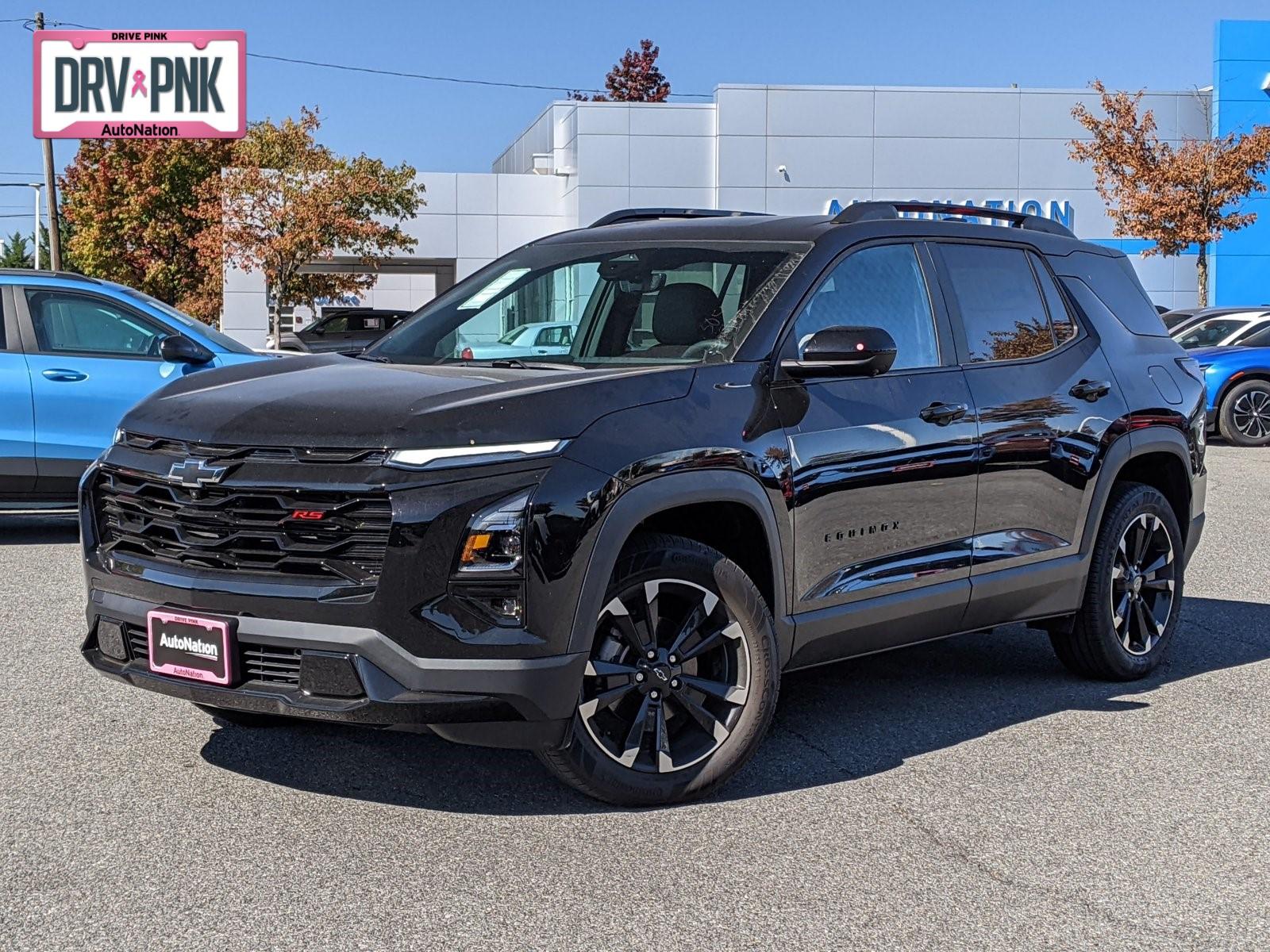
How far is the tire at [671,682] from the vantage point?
4.32 m

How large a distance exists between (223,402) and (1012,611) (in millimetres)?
3067

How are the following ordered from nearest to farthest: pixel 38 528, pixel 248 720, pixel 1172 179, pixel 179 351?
pixel 248 720, pixel 179 351, pixel 38 528, pixel 1172 179

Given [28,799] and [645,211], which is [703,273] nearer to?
[645,211]

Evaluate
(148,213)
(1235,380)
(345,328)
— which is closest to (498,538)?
(1235,380)

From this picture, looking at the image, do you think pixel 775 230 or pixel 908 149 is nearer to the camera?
pixel 775 230

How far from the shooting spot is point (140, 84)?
3262cm

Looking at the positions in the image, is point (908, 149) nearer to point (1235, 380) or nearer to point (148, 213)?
point (1235, 380)

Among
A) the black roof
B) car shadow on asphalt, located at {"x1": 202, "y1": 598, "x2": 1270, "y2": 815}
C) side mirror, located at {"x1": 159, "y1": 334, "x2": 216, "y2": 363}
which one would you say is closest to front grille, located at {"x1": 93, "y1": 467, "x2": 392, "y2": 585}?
car shadow on asphalt, located at {"x1": 202, "y1": 598, "x2": 1270, "y2": 815}

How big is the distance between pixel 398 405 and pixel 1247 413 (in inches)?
652

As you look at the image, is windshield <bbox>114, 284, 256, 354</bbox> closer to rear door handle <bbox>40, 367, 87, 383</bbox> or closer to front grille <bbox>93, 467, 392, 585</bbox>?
rear door handle <bbox>40, 367, 87, 383</bbox>

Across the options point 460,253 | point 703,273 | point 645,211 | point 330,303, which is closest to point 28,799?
point 703,273

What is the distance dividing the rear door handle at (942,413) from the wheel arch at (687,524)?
88 centimetres

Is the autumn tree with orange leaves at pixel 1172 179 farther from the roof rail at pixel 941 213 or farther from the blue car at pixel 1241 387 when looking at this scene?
the roof rail at pixel 941 213

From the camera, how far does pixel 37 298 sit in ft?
32.9
